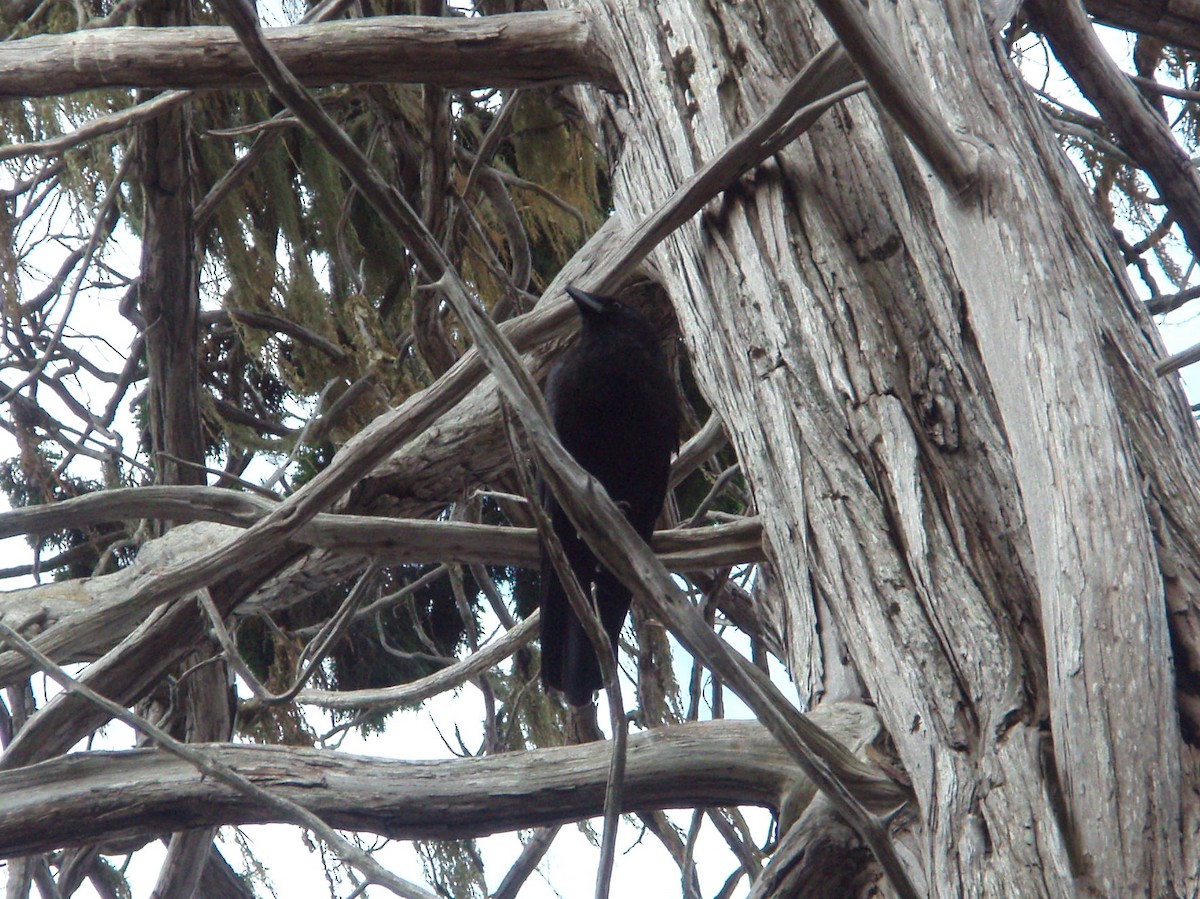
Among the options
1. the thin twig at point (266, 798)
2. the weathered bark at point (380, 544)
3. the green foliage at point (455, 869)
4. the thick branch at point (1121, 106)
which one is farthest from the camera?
the green foliage at point (455, 869)

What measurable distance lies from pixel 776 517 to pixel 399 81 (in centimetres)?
137

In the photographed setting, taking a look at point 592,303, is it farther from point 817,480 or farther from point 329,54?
point 817,480

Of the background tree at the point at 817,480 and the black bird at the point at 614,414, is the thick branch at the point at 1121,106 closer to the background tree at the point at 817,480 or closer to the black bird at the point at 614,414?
the background tree at the point at 817,480

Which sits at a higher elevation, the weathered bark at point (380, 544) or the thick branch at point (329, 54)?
the thick branch at point (329, 54)

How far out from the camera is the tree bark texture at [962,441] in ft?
4.64

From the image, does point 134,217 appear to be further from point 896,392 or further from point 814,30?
point 896,392

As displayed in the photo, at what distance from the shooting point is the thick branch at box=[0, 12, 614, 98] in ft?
8.43

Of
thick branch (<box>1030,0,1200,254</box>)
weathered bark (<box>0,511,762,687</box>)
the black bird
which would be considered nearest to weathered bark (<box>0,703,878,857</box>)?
weathered bark (<box>0,511,762,687</box>)

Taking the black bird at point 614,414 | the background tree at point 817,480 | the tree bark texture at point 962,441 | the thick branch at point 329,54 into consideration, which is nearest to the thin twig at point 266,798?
the background tree at point 817,480

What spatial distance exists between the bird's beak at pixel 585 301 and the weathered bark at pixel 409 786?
849mm

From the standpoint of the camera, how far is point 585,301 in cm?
284

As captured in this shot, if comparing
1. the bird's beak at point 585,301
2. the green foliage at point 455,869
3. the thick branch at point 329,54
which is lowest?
the green foliage at point 455,869

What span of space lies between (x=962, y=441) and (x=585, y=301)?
1249mm

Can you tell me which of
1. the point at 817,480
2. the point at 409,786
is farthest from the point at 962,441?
the point at 409,786
